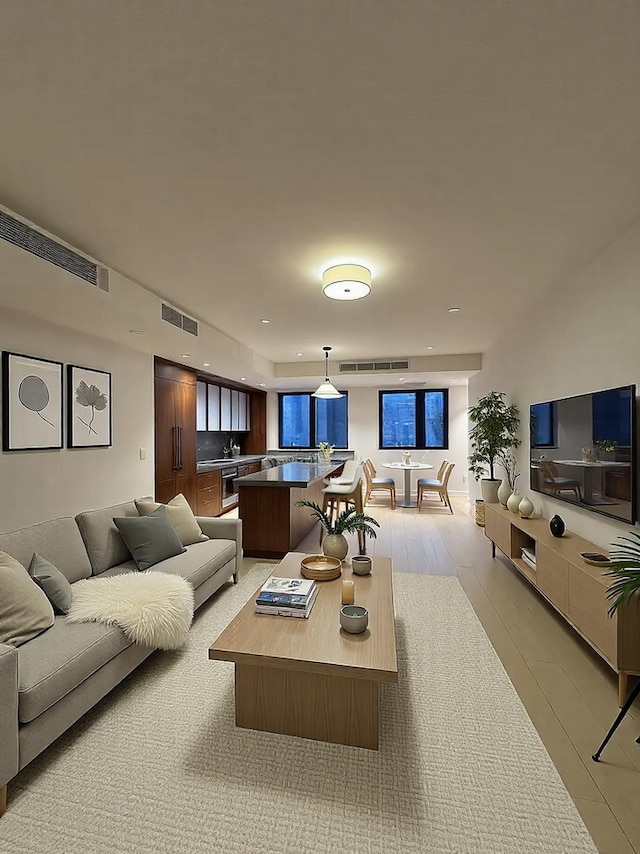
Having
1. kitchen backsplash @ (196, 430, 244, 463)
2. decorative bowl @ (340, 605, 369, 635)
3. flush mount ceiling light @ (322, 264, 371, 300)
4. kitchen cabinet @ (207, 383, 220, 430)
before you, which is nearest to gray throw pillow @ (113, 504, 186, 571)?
decorative bowl @ (340, 605, 369, 635)

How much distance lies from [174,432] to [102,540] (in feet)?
9.47

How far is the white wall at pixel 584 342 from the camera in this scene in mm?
2508

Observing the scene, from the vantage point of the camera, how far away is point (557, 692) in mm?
2232

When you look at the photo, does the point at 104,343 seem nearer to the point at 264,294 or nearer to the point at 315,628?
the point at 264,294

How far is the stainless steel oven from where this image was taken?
22.7 ft

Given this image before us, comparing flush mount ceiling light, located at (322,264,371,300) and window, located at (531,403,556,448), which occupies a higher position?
flush mount ceiling light, located at (322,264,371,300)

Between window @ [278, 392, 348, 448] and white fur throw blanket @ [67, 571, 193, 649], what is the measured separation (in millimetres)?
7051

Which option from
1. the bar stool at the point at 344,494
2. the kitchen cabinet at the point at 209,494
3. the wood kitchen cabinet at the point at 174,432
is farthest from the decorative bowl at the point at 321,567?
the kitchen cabinet at the point at 209,494

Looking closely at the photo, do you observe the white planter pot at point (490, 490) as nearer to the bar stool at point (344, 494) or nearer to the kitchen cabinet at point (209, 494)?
the bar stool at point (344, 494)

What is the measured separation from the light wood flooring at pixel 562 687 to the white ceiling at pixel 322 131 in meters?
2.59

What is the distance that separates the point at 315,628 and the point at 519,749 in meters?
1.01

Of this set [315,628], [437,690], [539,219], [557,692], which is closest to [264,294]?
[539,219]

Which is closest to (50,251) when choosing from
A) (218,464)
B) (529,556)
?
(529,556)

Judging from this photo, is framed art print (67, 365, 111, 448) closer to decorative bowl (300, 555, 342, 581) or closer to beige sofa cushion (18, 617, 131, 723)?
beige sofa cushion (18, 617, 131, 723)
